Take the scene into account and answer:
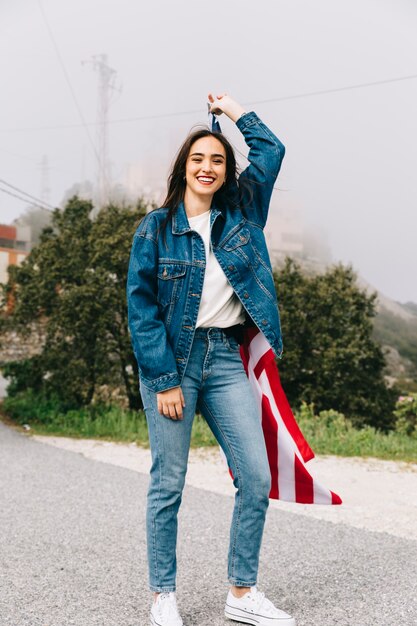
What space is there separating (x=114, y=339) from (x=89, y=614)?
28.2 feet

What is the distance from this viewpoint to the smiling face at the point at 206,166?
9.77ft

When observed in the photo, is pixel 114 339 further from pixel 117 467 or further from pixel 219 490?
pixel 219 490

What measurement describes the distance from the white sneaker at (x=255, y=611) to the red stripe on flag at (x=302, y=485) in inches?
17.2

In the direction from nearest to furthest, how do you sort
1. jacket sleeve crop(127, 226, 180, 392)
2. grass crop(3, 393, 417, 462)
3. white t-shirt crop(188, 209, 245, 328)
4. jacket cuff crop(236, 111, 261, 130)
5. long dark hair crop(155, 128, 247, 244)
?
jacket sleeve crop(127, 226, 180, 392), white t-shirt crop(188, 209, 245, 328), long dark hair crop(155, 128, 247, 244), jacket cuff crop(236, 111, 261, 130), grass crop(3, 393, 417, 462)

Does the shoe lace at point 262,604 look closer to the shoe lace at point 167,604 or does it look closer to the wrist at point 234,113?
the shoe lace at point 167,604

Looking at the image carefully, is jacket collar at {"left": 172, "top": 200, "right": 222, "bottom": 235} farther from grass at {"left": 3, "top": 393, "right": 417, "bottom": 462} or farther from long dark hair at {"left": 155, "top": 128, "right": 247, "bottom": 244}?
grass at {"left": 3, "top": 393, "right": 417, "bottom": 462}

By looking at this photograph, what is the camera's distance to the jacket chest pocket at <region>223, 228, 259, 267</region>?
9.67 feet

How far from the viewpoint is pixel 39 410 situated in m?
11.6

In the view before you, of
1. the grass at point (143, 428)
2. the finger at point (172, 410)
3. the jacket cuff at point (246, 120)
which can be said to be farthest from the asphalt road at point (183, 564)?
the grass at point (143, 428)

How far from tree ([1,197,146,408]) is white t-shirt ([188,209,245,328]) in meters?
8.29

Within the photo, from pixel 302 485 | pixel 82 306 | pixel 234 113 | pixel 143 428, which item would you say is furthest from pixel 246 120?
pixel 82 306

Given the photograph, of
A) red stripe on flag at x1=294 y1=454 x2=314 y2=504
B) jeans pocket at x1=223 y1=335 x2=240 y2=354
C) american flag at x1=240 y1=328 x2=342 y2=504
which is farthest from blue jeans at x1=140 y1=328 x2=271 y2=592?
red stripe on flag at x1=294 y1=454 x2=314 y2=504

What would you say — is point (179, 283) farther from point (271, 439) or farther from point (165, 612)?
point (165, 612)

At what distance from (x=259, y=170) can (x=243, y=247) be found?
357 mm
